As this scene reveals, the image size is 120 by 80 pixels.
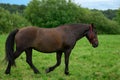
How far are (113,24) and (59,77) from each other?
2351 inches

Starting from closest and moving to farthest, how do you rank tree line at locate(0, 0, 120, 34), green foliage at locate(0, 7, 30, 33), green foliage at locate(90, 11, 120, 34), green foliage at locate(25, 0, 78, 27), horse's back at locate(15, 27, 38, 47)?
horse's back at locate(15, 27, 38, 47) < green foliage at locate(0, 7, 30, 33) < green foliage at locate(25, 0, 78, 27) < tree line at locate(0, 0, 120, 34) < green foliage at locate(90, 11, 120, 34)

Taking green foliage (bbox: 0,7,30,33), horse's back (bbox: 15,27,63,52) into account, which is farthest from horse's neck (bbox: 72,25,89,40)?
green foliage (bbox: 0,7,30,33)

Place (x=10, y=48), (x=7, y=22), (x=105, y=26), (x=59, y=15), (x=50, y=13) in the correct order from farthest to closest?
(x=105, y=26), (x=59, y=15), (x=50, y=13), (x=7, y=22), (x=10, y=48)

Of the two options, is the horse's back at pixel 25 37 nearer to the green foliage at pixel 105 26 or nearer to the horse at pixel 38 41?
the horse at pixel 38 41

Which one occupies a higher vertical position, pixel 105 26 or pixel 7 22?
pixel 7 22

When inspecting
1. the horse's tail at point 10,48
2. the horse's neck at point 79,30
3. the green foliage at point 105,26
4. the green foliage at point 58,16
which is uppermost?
the horse's neck at point 79,30

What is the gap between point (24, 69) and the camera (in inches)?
385

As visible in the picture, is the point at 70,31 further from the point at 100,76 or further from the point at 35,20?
the point at 35,20

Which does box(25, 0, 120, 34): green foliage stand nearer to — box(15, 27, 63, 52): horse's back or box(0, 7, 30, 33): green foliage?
box(0, 7, 30, 33): green foliage

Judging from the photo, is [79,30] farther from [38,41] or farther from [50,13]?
[50,13]

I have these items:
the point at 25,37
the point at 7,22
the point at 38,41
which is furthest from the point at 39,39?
the point at 7,22

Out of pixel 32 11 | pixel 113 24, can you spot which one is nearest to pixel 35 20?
pixel 32 11

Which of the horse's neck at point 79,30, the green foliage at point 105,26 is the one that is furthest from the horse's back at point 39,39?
the green foliage at point 105,26

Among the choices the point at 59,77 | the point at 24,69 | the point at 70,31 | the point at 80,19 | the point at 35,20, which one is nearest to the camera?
the point at 59,77
